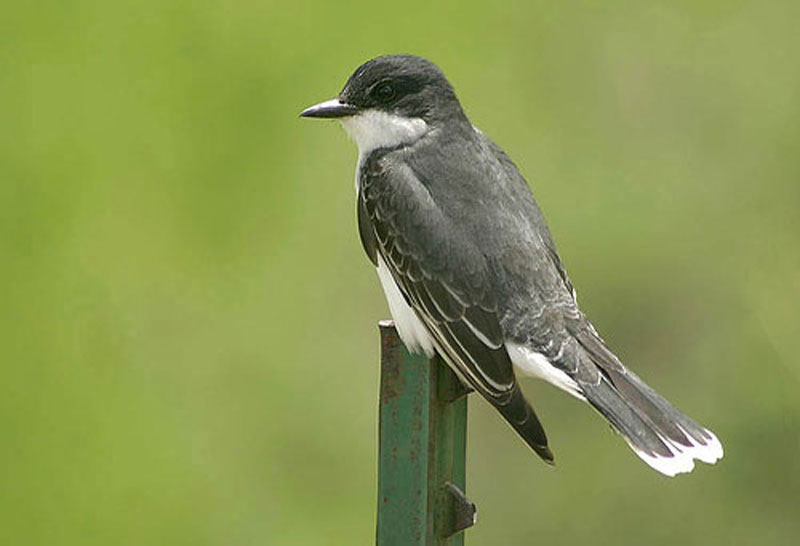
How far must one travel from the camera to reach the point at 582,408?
739 cm

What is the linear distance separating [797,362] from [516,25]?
2266 mm

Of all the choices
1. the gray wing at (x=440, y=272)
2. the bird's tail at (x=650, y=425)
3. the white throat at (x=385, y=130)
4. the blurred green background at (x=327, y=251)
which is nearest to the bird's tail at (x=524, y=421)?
the gray wing at (x=440, y=272)

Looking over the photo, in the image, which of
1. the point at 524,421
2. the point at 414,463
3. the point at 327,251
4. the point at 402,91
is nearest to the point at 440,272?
the point at 524,421

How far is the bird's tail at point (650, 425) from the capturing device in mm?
4629

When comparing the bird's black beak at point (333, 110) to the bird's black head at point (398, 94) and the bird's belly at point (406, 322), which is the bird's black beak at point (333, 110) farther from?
the bird's belly at point (406, 322)

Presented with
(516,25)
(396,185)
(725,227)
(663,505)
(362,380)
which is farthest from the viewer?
(516,25)

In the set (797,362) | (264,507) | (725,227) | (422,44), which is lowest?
(264,507)

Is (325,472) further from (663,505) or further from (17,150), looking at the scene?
(17,150)

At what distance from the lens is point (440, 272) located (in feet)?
16.2

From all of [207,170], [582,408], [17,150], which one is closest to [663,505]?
[582,408]

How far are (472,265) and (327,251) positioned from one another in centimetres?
305

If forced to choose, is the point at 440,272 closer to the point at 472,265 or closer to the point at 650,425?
the point at 472,265

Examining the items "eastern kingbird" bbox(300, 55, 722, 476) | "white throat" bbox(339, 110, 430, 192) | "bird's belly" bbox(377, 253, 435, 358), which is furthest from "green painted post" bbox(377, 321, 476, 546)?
"white throat" bbox(339, 110, 430, 192)

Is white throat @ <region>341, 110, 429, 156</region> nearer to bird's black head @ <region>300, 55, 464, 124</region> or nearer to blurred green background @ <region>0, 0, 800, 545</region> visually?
bird's black head @ <region>300, 55, 464, 124</region>
